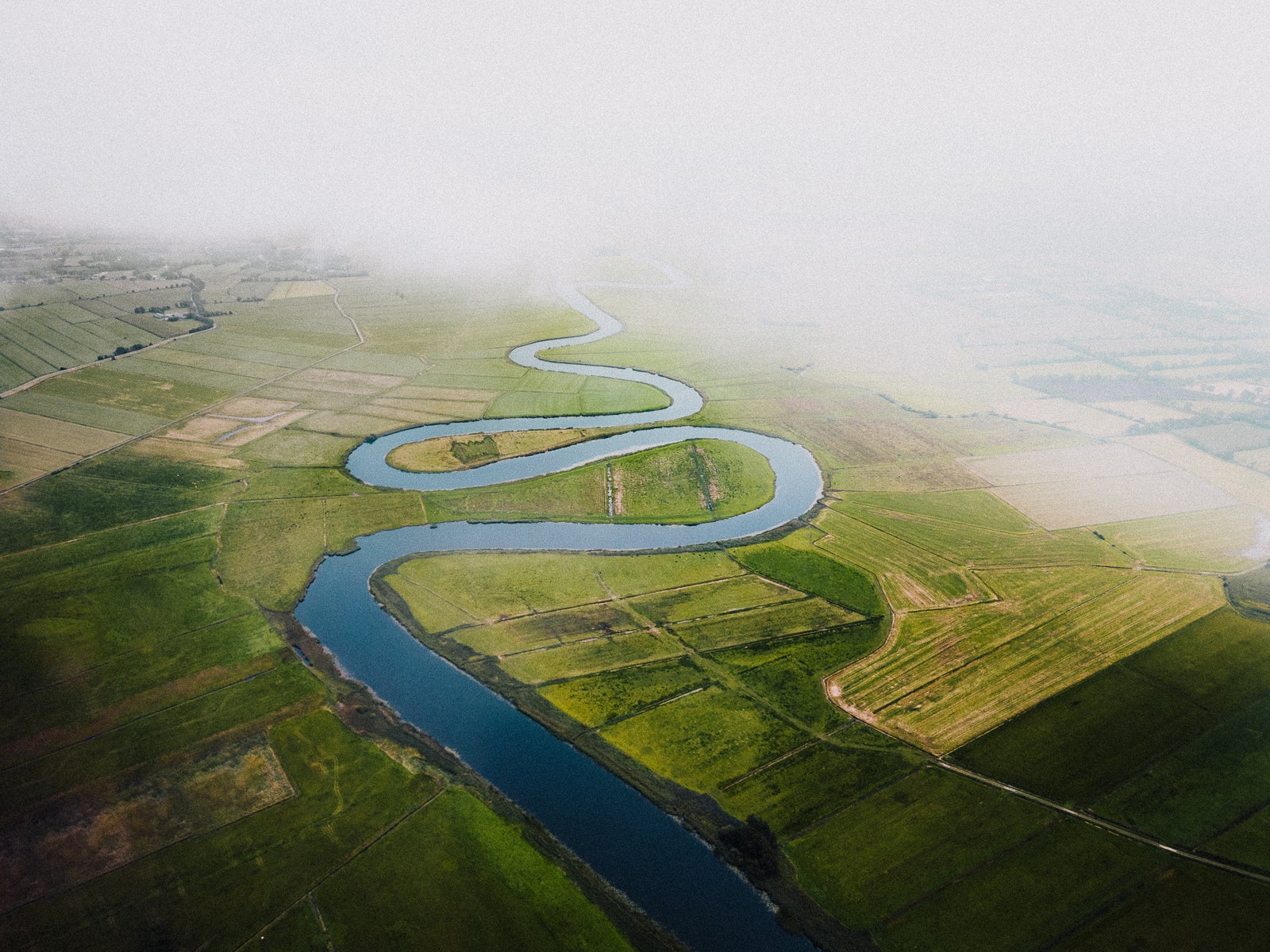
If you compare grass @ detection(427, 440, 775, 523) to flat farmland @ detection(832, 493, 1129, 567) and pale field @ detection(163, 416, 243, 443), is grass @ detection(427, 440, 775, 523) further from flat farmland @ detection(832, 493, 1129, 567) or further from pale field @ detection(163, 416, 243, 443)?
pale field @ detection(163, 416, 243, 443)

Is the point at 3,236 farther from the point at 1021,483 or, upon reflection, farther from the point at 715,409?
the point at 1021,483

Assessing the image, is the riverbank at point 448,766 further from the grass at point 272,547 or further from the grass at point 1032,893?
the grass at point 1032,893

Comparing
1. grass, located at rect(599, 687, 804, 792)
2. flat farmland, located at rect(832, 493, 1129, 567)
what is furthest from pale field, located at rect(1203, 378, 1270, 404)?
grass, located at rect(599, 687, 804, 792)

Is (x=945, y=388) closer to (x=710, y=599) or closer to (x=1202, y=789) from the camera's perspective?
(x=710, y=599)

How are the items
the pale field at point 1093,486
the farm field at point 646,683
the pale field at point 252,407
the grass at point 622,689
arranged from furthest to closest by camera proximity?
the pale field at point 252,407, the pale field at point 1093,486, the grass at point 622,689, the farm field at point 646,683

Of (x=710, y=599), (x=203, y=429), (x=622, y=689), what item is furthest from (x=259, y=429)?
(x=622, y=689)

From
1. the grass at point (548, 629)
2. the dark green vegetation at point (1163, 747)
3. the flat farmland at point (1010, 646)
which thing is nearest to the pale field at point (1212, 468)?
the flat farmland at point (1010, 646)

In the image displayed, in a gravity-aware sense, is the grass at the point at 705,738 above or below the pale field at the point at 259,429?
below
